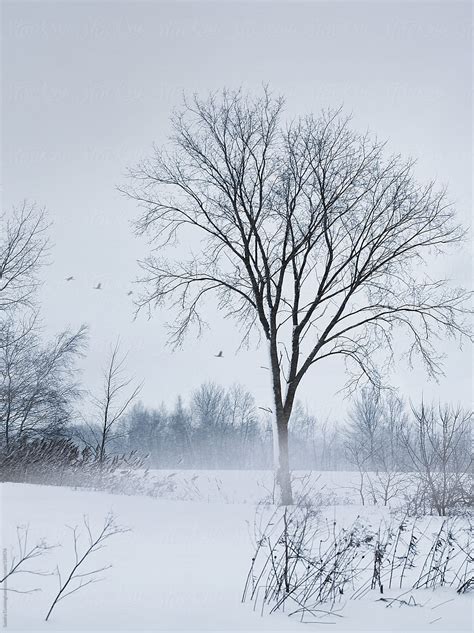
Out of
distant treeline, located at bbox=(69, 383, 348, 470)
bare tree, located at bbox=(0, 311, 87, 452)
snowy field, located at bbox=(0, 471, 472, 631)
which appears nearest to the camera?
snowy field, located at bbox=(0, 471, 472, 631)

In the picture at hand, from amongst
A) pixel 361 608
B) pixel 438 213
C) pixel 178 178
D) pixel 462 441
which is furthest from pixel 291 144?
pixel 361 608

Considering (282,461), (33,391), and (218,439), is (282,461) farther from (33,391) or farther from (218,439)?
(218,439)

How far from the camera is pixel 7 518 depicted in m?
6.00

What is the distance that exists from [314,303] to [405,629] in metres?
9.68

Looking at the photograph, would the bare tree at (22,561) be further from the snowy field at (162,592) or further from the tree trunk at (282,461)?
the tree trunk at (282,461)

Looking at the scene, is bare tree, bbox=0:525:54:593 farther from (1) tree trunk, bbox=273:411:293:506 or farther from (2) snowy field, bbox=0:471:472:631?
(1) tree trunk, bbox=273:411:293:506

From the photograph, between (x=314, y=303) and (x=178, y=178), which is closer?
(x=314, y=303)

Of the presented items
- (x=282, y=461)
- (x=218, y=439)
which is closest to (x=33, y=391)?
(x=282, y=461)

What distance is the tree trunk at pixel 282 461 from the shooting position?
11.5 metres

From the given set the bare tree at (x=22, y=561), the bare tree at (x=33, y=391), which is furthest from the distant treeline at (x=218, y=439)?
the bare tree at (x=22, y=561)

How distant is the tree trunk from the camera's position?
37.7ft

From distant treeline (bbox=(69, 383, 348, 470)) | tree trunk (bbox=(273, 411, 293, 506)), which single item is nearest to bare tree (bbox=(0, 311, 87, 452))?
tree trunk (bbox=(273, 411, 293, 506))

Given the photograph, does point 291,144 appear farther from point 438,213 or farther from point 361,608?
point 361,608

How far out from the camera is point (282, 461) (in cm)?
1175
